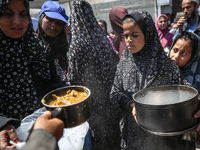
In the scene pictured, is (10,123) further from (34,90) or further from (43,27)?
(43,27)

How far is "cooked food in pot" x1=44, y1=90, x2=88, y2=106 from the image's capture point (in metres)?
1.07

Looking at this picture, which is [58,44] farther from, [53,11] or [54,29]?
[53,11]

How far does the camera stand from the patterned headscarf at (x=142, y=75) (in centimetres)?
154

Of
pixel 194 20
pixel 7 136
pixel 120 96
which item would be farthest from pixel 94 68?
pixel 194 20

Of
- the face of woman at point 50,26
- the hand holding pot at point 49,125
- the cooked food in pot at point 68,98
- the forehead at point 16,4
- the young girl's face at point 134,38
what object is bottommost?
the cooked food in pot at point 68,98

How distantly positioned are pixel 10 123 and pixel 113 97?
1.00 m

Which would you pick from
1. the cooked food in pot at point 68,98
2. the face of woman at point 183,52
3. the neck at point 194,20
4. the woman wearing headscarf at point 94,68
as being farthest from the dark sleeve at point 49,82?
the neck at point 194,20

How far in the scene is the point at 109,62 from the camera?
6.44 feet

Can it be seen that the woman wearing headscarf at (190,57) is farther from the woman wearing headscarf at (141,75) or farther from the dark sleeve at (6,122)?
the dark sleeve at (6,122)

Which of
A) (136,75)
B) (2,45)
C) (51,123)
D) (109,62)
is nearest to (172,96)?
(136,75)

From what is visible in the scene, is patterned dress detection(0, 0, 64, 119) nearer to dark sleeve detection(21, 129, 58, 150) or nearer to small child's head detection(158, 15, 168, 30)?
dark sleeve detection(21, 129, 58, 150)

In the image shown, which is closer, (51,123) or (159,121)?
(51,123)

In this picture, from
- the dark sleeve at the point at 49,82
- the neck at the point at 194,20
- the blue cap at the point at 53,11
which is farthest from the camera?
the neck at the point at 194,20

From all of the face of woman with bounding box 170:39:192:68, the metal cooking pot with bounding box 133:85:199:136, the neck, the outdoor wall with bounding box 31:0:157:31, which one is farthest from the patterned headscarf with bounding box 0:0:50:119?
the outdoor wall with bounding box 31:0:157:31
